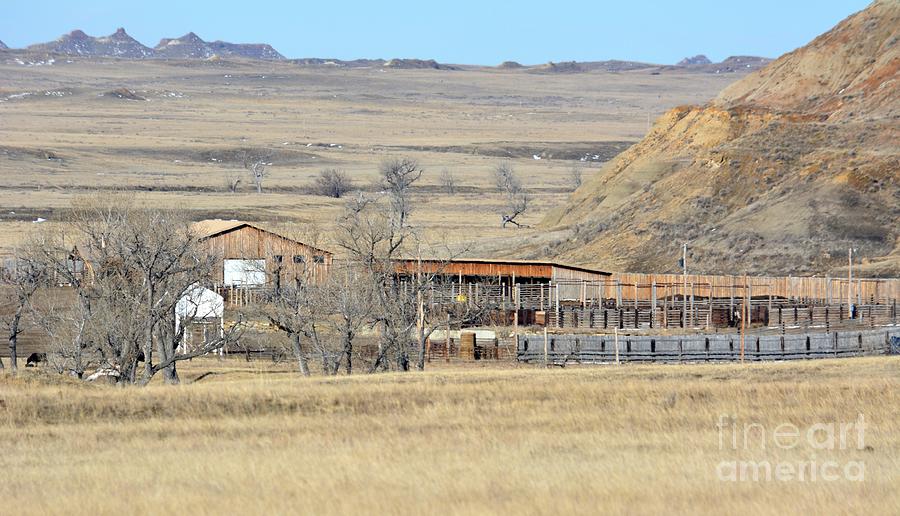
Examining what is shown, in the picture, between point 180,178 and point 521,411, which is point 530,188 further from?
point 521,411

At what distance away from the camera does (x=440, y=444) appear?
2028 centimetres

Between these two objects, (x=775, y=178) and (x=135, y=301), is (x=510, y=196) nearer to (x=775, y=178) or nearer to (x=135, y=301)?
(x=775, y=178)

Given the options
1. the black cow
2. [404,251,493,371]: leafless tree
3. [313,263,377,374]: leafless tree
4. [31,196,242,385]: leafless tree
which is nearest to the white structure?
[31,196,242,385]: leafless tree

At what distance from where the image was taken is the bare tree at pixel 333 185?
155 m

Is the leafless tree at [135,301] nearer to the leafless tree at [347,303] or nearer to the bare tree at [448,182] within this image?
the leafless tree at [347,303]

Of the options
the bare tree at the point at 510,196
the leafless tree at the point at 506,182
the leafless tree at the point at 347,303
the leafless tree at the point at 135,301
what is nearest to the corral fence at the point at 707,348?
the leafless tree at the point at 347,303

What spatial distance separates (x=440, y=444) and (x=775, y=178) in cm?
7203

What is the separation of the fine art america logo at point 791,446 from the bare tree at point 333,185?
132217 mm

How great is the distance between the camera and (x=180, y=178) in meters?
168

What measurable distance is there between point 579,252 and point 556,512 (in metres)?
75.4

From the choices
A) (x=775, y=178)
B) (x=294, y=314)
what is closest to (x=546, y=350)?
(x=294, y=314)

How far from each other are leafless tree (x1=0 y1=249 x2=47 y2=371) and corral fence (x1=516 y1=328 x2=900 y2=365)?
19.0 metres

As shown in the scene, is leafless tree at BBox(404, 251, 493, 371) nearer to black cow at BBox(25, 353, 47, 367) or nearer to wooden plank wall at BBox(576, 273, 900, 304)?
wooden plank wall at BBox(576, 273, 900, 304)

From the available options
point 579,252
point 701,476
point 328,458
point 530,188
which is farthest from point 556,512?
point 530,188
